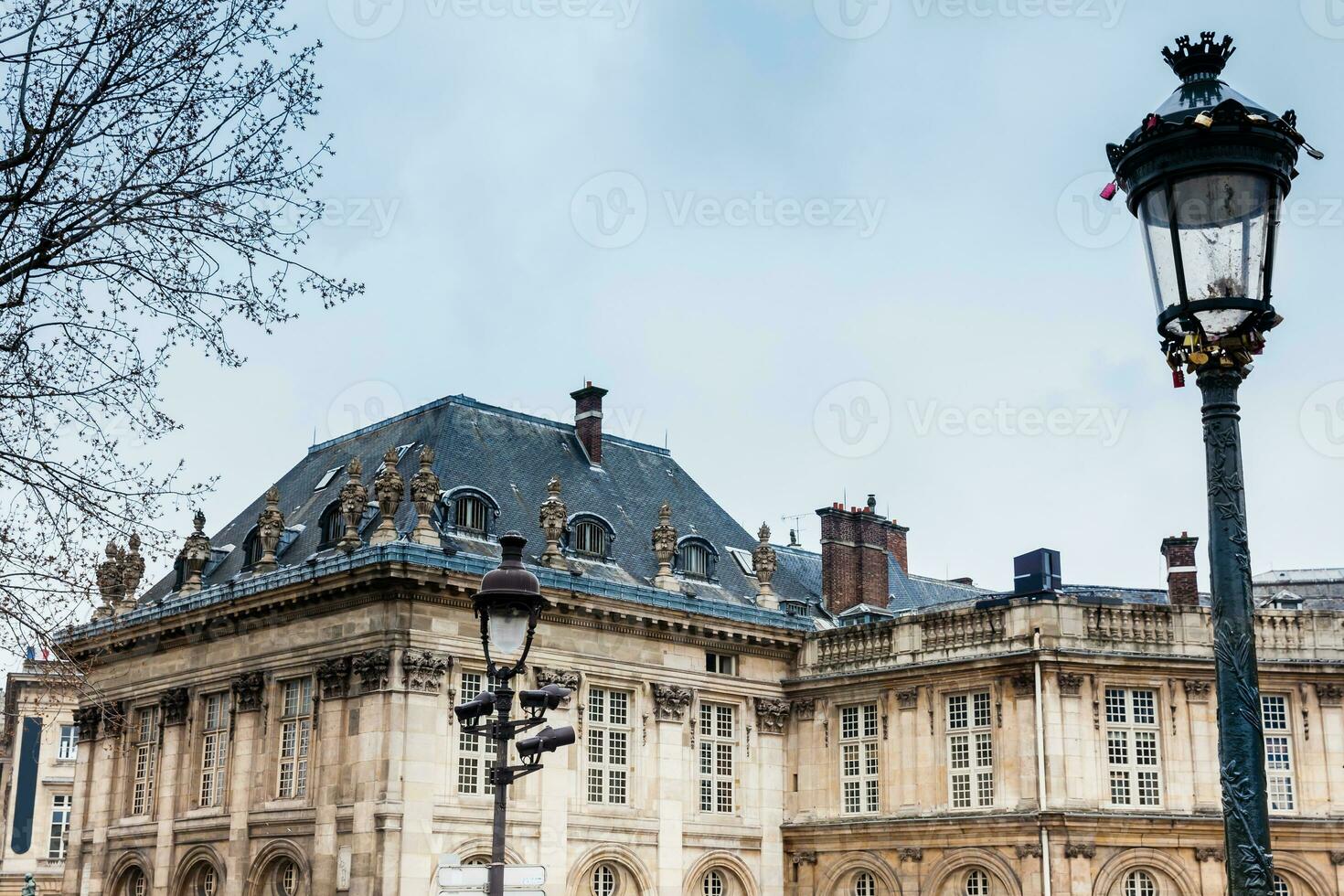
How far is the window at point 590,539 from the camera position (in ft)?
127

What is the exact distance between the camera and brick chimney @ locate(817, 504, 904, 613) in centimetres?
4331

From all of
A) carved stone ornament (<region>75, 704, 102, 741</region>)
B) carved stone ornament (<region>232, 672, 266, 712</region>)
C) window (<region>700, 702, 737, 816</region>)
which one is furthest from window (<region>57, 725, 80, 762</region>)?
window (<region>700, 702, 737, 816</region>)

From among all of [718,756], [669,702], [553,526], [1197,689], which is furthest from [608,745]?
[1197,689]

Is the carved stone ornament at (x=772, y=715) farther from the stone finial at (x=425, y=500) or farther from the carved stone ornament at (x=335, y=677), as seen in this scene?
the carved stone ornament at (x=335, y=677)

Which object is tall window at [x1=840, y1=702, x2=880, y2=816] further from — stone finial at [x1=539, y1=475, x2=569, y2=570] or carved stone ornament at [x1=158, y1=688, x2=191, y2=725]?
carved stone ornament at [x1=158, y1=688, x2=191, y2=725]

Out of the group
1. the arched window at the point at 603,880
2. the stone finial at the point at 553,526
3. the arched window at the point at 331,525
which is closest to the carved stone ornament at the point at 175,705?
the arched window at the point at 331,525

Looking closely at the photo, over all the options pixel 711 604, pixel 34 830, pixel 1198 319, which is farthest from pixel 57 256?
pixel 34 830

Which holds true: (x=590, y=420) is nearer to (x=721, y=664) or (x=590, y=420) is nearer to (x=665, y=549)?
(x=665, y=549)

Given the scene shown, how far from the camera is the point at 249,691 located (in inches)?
1454

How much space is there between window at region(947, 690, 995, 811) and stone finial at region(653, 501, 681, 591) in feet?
23.9

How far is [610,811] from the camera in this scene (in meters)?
36.6

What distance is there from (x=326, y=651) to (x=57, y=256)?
23591 mm

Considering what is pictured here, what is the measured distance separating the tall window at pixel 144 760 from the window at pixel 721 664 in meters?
13.9

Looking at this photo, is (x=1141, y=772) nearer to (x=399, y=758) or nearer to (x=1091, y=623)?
(x=1091, y=623)
